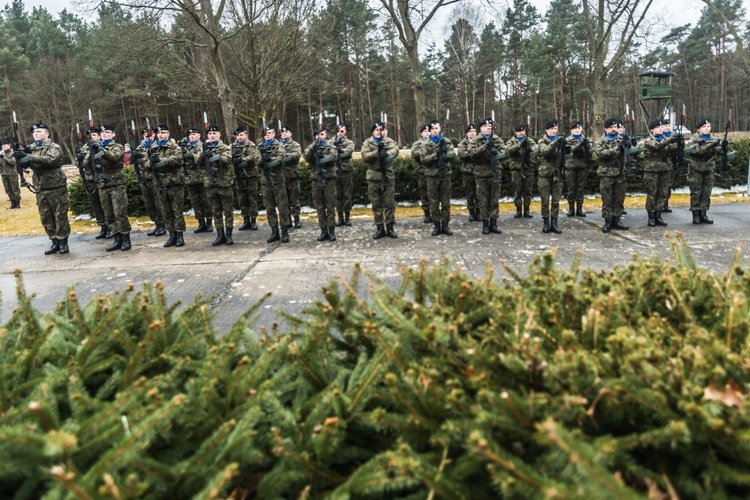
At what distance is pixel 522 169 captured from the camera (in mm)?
10359

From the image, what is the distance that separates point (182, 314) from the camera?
2199 mm

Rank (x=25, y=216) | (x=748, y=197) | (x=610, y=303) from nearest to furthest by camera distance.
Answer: (x=610, y=303), (x=748, y=197), (x=25, y=216)

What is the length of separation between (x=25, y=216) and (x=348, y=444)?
15103 millimetres

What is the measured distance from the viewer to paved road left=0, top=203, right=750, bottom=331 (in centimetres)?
578

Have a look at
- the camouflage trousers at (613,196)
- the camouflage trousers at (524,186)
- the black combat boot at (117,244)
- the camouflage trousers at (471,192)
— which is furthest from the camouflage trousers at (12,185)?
the camouflage trousers at (613,196)

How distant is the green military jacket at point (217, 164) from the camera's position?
8977 millimetres

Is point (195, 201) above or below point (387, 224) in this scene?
above

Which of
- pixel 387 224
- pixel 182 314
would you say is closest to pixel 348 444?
pixel 182 314

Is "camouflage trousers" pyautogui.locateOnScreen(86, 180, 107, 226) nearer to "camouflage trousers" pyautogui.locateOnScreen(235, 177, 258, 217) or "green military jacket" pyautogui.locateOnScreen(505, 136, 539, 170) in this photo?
"camouflage trousers" pyautogui.locateOnScreen(235, 177, 258, 217)

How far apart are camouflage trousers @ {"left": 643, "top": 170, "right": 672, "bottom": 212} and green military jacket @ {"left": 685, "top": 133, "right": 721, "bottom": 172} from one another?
0.46 m

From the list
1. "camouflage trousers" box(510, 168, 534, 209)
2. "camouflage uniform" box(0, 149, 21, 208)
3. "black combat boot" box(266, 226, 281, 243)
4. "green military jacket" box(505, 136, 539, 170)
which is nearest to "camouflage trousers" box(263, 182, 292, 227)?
"black combat boot" box(266, 226, 281, 243)

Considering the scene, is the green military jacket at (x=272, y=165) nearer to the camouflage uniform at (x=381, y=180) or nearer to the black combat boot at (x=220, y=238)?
the black combat boot at (x=220, y=238)

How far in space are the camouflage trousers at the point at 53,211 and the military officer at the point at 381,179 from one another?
16.5 ft

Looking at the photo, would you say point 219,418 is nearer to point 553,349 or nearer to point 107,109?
point 553,349
